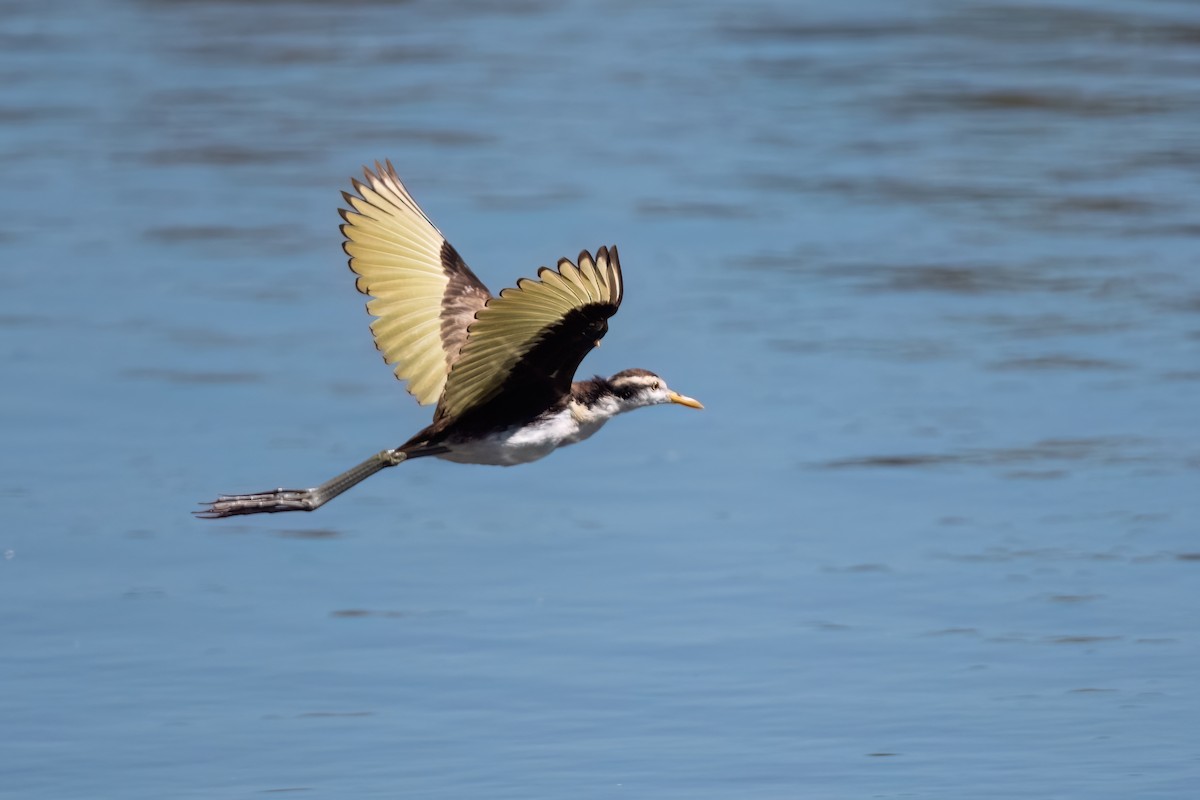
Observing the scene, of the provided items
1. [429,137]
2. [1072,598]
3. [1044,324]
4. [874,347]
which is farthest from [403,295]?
[429,137]

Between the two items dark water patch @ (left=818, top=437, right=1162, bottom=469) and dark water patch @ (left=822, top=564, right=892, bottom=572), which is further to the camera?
dark water patch @ (left=818, top=437, right=1162, bottom=469)

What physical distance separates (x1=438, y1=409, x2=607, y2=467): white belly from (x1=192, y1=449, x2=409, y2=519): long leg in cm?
27

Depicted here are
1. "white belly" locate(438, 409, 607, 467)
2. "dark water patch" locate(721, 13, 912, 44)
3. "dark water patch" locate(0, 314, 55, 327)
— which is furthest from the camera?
"dark water patch" locate(721, 13, 912, 44)

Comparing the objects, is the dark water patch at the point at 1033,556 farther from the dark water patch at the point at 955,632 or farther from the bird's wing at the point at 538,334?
the bird's wing at the point at 538,334

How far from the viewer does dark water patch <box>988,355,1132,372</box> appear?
12805mm

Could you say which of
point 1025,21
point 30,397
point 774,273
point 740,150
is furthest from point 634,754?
point 1025,21

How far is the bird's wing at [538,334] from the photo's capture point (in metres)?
6.88

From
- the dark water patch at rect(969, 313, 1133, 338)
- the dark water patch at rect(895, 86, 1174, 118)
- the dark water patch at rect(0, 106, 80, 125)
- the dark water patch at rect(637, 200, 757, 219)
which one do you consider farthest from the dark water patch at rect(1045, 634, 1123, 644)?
the dark water patch at rect(0, 106, 80, 125)

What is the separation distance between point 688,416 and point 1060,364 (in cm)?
223

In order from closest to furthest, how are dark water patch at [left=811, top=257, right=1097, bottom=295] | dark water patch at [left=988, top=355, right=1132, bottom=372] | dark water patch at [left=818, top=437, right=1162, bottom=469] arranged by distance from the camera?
dark water patch at [left=818, top=437, right=1162, bottom=469]
dark water patch at [left=988, top=355, right=1132, bottom=372]
dark water patch at [left=811, top=257, right=1097, bottom=295]

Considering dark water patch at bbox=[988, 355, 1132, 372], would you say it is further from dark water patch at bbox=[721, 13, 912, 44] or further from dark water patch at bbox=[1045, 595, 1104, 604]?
dark water patch at bbox=[721, 13, 912, 44]

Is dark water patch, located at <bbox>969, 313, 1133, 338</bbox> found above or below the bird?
below

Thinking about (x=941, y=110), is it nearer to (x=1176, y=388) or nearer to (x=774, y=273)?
(x=774, y=273)

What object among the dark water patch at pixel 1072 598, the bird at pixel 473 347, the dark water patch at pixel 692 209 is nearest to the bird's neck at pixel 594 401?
the bird at pixel 473 347
